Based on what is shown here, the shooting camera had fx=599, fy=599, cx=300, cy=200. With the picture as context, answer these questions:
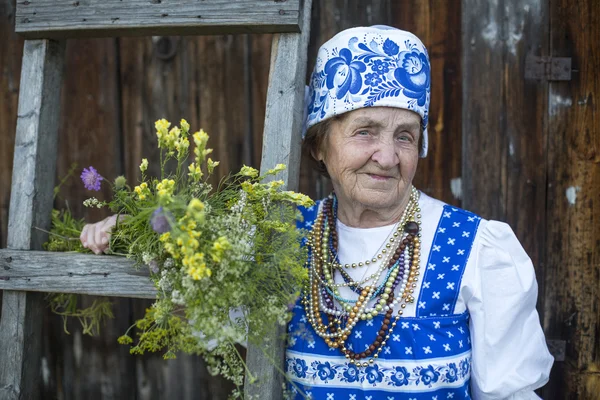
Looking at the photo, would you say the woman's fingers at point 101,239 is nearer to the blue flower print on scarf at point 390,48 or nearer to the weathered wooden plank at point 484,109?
the blue flower print on scarf at point 390,48

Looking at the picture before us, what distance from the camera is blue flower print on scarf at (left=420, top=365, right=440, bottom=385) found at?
169 centimetres

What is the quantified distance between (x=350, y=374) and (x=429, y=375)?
0.74ft

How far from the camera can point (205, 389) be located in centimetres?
245

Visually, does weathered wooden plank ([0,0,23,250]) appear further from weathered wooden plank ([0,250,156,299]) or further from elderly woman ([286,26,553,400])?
elderly woman ([286,26,553,400])

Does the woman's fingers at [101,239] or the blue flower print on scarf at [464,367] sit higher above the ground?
the woman's fingers at [101,239]

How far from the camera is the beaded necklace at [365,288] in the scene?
173 cm

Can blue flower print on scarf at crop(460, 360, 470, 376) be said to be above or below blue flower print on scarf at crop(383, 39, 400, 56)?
below

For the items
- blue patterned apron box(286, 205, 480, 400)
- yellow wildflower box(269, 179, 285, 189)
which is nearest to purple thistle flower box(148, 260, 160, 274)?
yellow wildflower box(269, 179, 285, 189)

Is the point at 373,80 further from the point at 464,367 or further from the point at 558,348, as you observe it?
the point at 558,348

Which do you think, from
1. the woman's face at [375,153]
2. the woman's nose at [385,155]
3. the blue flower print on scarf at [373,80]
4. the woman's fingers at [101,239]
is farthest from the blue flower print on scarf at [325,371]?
the blue flower print on scarf at [373,80]

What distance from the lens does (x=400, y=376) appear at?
1702mm

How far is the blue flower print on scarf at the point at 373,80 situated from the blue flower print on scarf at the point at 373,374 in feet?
2.65

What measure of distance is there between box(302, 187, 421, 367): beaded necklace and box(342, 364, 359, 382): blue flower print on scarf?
22mm

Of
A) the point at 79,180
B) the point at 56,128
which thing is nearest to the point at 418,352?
the point at 56,128
